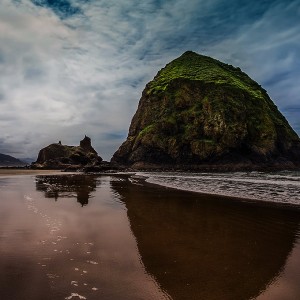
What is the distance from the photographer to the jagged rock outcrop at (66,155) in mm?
81312

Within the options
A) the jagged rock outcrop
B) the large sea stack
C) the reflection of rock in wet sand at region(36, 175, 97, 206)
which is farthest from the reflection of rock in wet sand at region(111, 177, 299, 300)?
the jagged rock outcrop

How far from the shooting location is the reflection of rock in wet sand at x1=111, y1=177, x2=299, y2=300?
424cm

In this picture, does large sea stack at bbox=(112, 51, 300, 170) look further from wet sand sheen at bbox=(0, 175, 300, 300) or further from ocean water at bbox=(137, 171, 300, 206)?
wet sand sheen at bbox=(0, 175, 300, 300)

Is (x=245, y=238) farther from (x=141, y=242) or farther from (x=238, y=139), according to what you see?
(x=238, y=139)

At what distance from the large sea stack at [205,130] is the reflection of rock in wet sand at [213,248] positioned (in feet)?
184

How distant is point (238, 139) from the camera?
72500 millimetres

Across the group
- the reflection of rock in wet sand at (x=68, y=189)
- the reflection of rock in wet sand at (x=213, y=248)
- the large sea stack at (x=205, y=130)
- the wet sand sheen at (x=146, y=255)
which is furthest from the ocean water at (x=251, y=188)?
the large sea stack at (x=205, y=130)

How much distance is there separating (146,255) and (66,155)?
9018 centimetres

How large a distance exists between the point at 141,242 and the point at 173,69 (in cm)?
10249

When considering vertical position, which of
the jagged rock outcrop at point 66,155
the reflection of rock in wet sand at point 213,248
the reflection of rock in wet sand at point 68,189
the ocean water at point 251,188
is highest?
the jagged rock outcrop at point 66,155

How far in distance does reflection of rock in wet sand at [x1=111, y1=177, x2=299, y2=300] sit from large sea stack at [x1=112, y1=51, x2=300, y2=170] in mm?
56137

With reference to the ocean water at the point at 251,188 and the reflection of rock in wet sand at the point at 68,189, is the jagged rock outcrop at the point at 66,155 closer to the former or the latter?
the ocean water at the point at 251,188

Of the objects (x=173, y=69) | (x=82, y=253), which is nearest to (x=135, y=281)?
(x=82, y=253)

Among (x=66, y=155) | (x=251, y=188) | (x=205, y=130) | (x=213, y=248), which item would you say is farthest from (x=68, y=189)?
(x=66, y=155)
